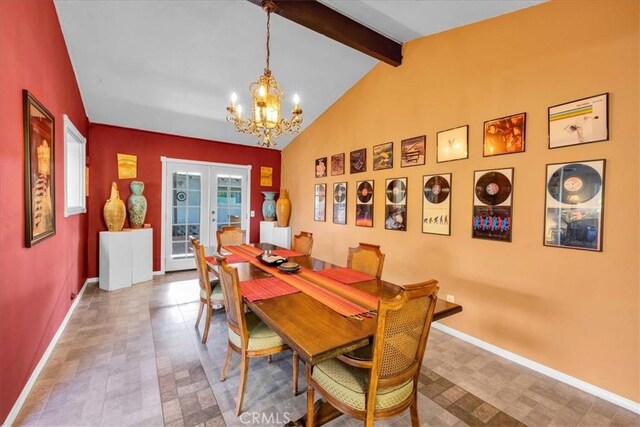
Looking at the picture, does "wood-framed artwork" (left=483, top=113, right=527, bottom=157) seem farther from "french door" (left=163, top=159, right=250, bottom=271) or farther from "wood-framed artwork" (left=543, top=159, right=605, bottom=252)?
"french door" (left=163, top=159, right=250, bottom=271)

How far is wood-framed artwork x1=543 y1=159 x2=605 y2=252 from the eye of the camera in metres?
1.95

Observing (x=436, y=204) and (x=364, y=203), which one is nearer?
(x=436, y=204)

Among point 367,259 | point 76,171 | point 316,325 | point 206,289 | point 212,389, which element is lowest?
point 212,389

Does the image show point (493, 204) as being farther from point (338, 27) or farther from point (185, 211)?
point (185, 211)

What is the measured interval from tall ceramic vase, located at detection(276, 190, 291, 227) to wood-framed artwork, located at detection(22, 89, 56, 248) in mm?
3473

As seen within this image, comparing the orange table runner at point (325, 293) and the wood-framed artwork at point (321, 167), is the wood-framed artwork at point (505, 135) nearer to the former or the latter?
the orange table runner at point (325, 293)

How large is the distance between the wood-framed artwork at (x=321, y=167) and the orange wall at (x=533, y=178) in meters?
1.39

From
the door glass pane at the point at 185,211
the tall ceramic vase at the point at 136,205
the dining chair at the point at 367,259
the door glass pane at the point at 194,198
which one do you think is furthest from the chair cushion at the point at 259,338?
the door glass pane at the point at 194,198

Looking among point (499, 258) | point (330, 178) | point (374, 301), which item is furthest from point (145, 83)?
point (499, 258)

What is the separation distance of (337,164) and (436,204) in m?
1.84

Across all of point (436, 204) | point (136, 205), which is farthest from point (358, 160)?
point (136, 205)

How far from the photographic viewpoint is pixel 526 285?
7.61ft

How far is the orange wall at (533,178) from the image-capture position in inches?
73.4

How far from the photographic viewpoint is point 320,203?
15.6ft
